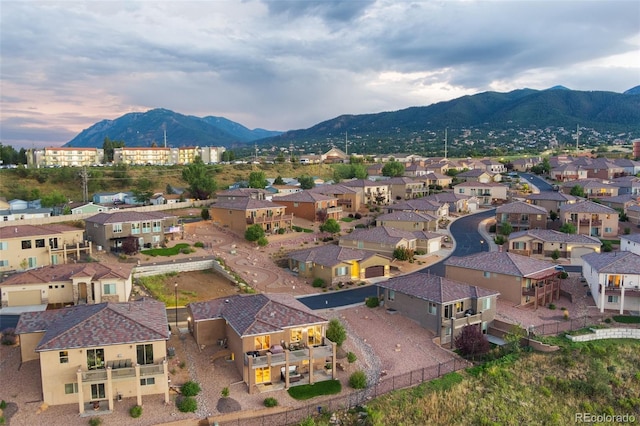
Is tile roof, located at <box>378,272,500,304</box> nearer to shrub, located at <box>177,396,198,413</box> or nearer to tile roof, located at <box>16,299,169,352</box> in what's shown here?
shrub, located at <box>177,396,198,413</box>

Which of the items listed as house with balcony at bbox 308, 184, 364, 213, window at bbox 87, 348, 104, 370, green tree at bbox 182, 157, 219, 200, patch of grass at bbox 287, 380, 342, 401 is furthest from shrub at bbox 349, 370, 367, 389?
green tree at bbox 182, 157, 219, 200

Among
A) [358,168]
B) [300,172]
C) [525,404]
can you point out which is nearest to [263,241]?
[525,404]

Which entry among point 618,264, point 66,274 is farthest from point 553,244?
point 66,274

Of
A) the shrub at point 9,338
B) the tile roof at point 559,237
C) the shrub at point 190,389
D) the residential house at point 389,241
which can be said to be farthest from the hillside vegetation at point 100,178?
the shrub at point 190,389

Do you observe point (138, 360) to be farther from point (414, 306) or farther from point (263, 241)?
point (263, 241)

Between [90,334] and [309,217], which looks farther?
[309,217]

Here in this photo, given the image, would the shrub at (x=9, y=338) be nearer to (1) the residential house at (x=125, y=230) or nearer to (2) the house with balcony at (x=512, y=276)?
(1) the residential house at (x=125, y=230)
